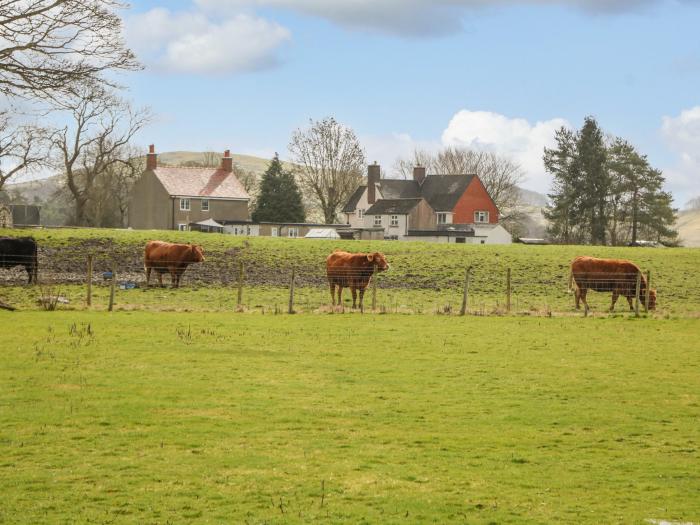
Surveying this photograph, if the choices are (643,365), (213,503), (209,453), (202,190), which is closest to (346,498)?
(213,503)

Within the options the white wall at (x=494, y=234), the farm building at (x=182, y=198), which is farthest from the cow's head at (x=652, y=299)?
the farm building at (x=182, y=198)

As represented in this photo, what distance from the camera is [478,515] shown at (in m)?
8.73

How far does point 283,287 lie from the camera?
36.1 m

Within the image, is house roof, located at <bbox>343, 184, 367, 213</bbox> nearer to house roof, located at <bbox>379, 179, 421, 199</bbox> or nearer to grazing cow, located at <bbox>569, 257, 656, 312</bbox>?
house roof, located at <bbox>379, 179, 421, 199</bbox>

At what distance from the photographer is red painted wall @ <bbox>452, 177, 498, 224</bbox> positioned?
97375mm

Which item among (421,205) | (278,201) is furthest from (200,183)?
(421,205)

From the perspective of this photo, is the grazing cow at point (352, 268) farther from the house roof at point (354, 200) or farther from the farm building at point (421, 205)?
the house roof at point (354, 200)

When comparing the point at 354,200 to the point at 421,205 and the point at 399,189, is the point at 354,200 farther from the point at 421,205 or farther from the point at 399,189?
the point at 421,205

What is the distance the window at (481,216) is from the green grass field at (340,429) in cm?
7732

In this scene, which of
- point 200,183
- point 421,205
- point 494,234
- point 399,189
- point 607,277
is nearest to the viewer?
point 607,277

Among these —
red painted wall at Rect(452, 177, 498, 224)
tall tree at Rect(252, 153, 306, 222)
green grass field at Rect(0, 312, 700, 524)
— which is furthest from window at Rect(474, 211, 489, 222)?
green grass field at Rect(0, 312, 700, 524)

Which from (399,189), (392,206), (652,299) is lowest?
(652,299)

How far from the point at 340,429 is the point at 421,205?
80166 millimetres

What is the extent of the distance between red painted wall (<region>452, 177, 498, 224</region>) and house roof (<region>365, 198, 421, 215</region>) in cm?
665
